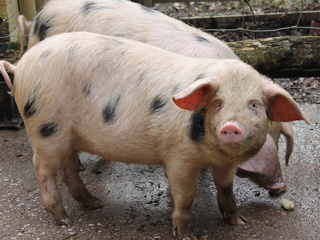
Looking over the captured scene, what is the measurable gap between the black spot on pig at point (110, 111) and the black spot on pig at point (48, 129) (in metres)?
0.32

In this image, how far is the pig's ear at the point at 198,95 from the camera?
9.66 feet

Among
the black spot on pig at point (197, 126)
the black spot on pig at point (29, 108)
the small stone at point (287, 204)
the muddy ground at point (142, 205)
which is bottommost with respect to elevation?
the muddy ground at point (142, 205)

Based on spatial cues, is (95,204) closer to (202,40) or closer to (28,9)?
(202,40)

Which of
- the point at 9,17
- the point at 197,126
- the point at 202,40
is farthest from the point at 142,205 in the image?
the point at 9,17

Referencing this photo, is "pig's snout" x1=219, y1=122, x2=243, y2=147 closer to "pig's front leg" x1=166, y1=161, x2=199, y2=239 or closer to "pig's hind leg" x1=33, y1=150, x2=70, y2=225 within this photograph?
"pig's front leg" x1=166, y1=161, x2=199, y2=239

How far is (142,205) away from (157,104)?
1018mm

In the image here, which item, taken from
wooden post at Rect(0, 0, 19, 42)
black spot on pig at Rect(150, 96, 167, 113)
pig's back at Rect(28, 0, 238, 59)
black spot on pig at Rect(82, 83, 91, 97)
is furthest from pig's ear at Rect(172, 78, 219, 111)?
wooden post at Rect(0, 0, 19, 42)

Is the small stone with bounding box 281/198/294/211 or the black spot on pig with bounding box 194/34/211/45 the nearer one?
the small stone with bounding box 281/198/294/211

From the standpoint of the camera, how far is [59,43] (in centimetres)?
366

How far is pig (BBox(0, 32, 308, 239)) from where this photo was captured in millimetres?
3330

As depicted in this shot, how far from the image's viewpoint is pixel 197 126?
10.6ft

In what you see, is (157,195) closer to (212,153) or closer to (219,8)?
(212,153)

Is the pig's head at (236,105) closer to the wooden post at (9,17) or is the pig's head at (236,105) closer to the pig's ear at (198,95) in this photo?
the pig's ear at (198,95)

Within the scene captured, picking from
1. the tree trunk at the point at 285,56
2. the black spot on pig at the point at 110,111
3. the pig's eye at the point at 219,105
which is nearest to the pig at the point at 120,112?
the black spot on pig at the point at 110,111
